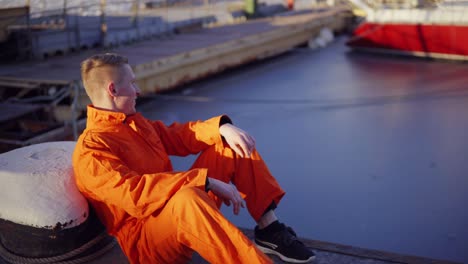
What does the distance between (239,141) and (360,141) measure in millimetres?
2509

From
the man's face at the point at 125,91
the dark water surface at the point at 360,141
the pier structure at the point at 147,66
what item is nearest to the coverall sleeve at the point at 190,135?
the man's face at the point at 125,91

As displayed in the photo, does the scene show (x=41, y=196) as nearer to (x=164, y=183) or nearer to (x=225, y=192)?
(x=164, y=183)

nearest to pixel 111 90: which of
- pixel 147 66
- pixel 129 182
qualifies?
pixel 129 182

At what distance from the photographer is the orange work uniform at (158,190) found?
59.8 inches

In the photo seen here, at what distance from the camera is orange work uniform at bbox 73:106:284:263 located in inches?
59.8

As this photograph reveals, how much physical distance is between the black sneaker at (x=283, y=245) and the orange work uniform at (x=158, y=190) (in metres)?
0.09

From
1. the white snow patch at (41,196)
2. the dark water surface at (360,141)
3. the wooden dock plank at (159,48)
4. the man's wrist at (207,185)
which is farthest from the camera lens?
the wooden dock plank at (159,48)

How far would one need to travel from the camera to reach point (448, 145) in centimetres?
403

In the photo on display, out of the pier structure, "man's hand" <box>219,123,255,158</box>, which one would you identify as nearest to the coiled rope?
"man's hand" <box>219,123,255,158</box>

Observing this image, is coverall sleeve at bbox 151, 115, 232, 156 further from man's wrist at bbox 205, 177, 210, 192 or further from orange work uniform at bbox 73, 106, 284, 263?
man's wrist at bbox 205, 177, 210, 192

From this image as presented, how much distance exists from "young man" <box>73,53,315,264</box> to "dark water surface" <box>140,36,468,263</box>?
97 centimetres

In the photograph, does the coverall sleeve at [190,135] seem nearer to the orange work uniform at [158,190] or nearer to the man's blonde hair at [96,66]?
the orange work uniform at [158,190]

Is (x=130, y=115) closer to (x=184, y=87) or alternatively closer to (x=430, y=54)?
(x=184, y=87)

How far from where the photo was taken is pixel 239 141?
184 cm
